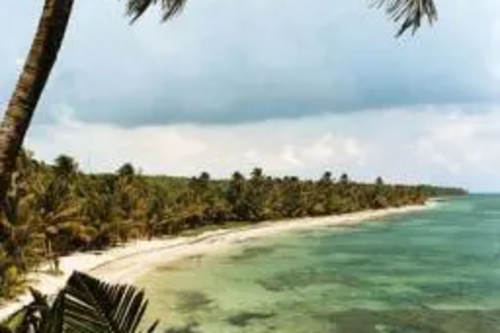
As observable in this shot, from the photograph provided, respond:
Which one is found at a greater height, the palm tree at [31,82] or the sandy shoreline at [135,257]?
the palm tree at [31,82]

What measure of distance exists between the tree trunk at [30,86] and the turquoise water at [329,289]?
2325 centimetres

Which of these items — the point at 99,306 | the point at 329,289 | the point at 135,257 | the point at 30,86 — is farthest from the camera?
the point at 135,257

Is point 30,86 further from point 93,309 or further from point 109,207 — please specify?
point 109,207

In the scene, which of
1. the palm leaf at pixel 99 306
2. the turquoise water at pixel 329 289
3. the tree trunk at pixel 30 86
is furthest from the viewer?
the turquoise water at pixel 329 289

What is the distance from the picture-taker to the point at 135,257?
5012cm

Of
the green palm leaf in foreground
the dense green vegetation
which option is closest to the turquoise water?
the dense green vegetation

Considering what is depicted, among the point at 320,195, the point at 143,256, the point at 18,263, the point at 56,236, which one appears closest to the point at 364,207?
the point at 320,195

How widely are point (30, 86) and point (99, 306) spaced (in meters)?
1.83

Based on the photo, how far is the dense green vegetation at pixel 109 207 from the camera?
34.1 metres

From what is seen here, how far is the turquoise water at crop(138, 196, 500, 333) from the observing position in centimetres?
3191

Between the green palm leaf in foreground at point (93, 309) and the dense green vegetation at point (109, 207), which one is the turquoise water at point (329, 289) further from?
the green palm leaf in foreground at point (93, 309)

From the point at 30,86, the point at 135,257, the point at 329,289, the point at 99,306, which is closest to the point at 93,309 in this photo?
the point at 99,306

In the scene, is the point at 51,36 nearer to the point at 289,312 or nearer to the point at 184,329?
the point at 184,329

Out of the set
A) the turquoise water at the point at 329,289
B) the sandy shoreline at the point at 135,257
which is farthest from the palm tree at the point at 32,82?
the turquoise water at the point at 329,289
